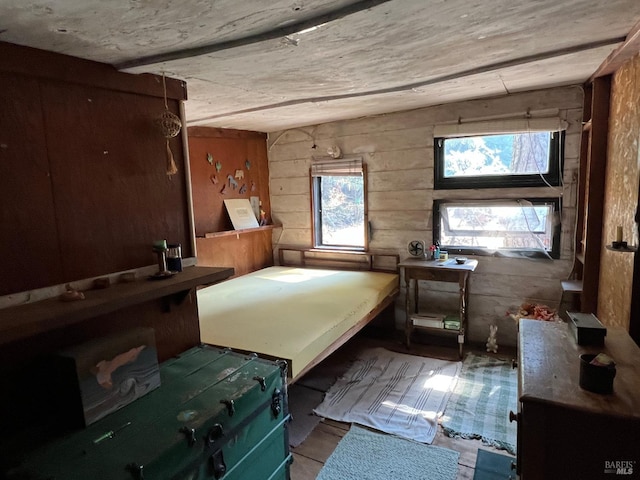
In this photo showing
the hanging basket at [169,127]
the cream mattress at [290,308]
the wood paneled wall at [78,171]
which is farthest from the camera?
the cream mattress at [290,308]

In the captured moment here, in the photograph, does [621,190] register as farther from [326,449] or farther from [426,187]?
[326,449]

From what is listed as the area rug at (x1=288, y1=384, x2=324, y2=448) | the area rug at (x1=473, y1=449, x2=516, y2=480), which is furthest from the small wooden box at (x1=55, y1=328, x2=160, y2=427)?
the area rug at (x1=473, y1=449, x2=516, y2=480)

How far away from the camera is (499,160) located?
327cm

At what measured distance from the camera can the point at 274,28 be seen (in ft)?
4.60

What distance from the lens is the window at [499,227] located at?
10.4 ft

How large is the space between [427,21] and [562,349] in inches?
52.4

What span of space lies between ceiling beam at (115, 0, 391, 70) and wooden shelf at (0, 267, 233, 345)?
90 centimetres

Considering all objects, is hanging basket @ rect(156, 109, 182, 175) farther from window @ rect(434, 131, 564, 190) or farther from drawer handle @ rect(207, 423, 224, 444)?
window @ rect(434, 131, 564, 190)

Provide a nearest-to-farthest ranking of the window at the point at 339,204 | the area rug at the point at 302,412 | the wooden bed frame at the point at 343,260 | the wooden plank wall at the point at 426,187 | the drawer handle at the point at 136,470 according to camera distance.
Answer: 1. the drawer handle at the point at 136,470
2. the area rug at the point at 302,412
3. the wooden plank wall at the point at 426,187
4. the wooden bed frame at the point at 343,260
5. the window at the point at 339,204

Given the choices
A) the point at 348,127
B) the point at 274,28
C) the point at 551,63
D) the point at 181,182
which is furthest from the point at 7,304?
the point at 348,127

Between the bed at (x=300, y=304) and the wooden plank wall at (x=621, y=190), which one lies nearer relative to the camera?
the wooden plank wall at (x=621, y=190)

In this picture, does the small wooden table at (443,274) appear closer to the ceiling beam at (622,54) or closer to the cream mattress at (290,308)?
the cream mattress at (290,308)

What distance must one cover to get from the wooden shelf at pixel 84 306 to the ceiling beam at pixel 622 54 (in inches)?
81.9
